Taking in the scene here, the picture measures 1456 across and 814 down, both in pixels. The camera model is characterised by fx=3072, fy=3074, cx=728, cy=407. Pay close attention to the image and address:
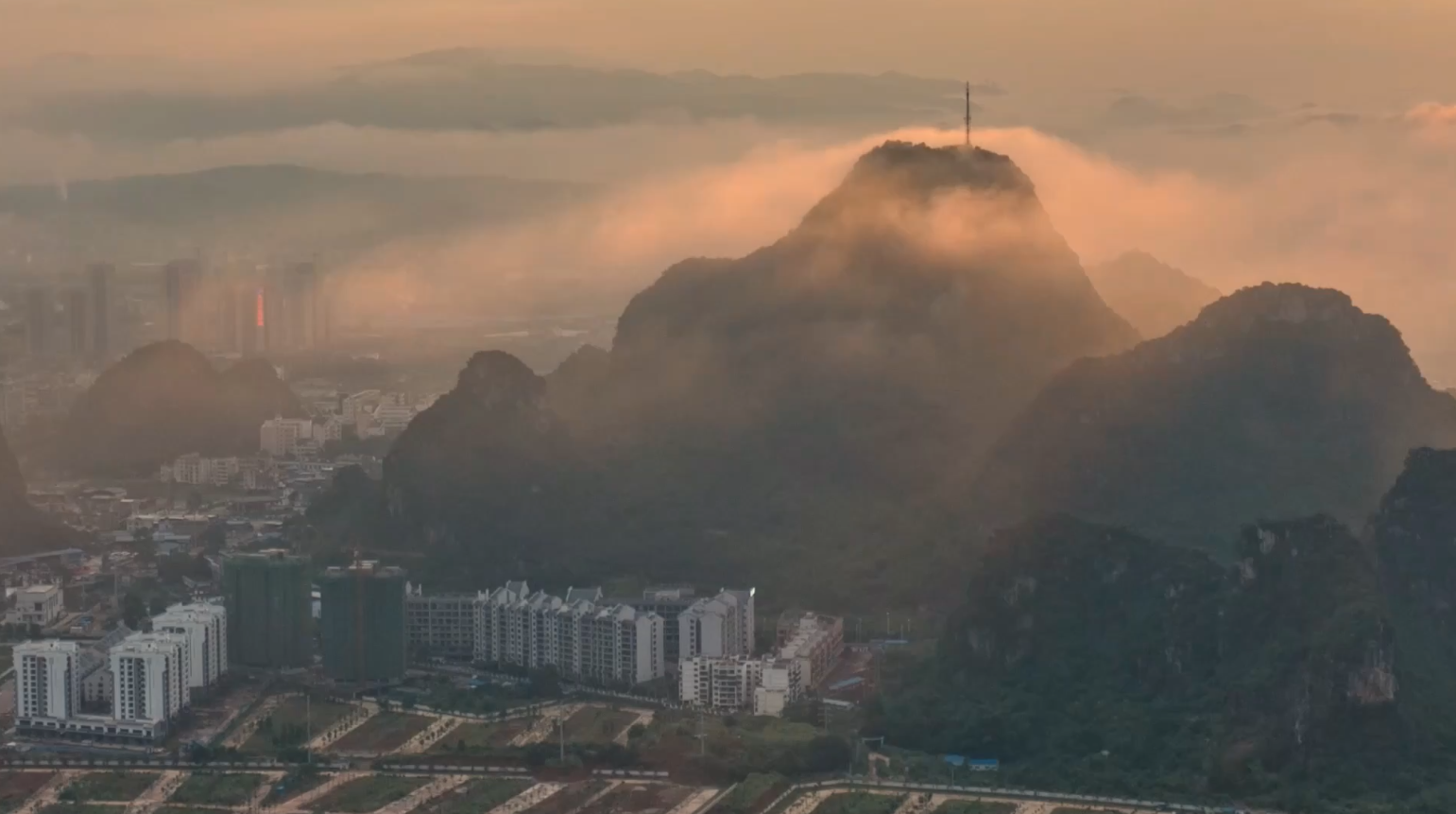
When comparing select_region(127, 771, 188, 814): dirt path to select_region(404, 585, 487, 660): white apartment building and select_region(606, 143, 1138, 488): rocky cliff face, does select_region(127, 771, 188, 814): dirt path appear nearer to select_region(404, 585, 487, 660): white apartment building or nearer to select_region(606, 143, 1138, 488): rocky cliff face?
select_region(404, 585, 487, 660): white apartment building

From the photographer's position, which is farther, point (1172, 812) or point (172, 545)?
point (172, 545)

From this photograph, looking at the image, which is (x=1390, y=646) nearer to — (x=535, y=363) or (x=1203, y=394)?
(x=1203, y=394)

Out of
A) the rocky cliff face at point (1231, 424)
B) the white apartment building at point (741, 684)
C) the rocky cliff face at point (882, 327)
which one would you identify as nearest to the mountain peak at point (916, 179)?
the rocky cliff face at point (882, 327)

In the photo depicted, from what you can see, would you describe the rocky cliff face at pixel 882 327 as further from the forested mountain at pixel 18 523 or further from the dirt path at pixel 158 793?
the dirt path at pixel 158 793

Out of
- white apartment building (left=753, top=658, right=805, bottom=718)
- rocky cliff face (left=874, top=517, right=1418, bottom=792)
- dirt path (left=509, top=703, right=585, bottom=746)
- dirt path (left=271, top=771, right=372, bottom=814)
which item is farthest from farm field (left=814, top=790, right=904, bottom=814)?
dirt path (left=271, top=771, right=372, bottom=814)

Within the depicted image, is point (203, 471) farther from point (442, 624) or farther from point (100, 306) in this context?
point (442, 624)

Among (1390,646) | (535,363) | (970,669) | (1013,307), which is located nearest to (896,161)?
(1013,307)

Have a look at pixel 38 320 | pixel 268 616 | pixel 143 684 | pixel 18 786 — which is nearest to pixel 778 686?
pixel 268 616
